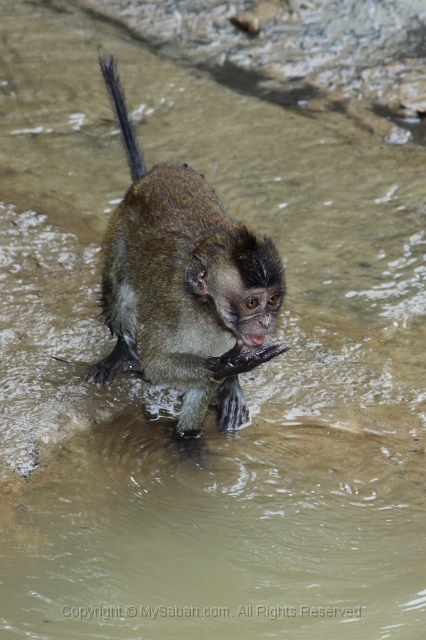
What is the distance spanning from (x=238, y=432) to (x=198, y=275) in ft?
3.67

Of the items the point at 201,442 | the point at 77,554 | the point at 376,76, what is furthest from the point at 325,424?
the point at 376,76

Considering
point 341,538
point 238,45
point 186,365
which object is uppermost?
point 238,45

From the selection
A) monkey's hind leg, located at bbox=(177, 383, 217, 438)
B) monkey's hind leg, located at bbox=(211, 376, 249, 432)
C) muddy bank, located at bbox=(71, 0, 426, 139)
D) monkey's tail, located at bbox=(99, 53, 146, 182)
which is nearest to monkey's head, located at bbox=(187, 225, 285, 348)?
monkey's hind leg, located at bbox=(177, 383, 217, 438)

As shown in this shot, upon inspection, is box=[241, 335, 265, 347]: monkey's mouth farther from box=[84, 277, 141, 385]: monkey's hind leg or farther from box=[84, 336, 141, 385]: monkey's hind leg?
box=[84, 336, 141, 385]: monkey's hind leg

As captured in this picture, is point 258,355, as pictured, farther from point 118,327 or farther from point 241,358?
point 118,327

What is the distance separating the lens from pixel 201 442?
4773mm

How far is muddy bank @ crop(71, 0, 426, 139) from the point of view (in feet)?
28.1

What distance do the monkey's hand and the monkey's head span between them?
0.16 ft

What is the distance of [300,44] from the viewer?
9.21 metres

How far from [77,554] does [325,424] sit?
177 cm

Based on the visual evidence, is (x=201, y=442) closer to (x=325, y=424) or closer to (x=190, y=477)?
(x=190, y=477)

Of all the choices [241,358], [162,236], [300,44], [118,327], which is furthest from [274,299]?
[300,44]

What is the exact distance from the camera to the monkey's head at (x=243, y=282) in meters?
4.04

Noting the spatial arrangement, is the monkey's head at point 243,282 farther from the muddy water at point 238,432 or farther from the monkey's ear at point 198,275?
the muddy water at point 238,432
